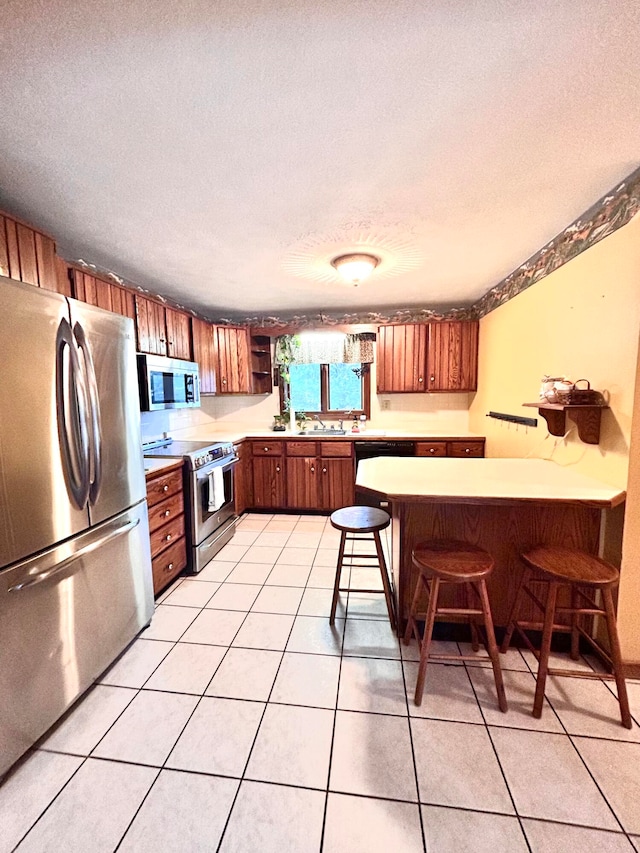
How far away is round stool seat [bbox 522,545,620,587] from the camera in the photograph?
4.67 feet

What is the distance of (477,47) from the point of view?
0.99 metres

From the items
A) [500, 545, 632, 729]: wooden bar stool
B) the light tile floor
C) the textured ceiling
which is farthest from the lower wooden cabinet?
[500, 545, 632, 729]: wooden bar stool

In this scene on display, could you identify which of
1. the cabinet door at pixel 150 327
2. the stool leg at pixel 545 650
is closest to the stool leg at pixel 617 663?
the stool leg at pixel 545 650

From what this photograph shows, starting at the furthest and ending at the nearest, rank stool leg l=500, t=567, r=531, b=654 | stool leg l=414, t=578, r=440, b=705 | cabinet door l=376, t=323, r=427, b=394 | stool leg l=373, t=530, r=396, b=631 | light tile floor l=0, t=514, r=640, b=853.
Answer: cabinet door l=376, t=323, r=427, b=394
stool leg l=373, t=530, r=396, b=631
stool leg l=500, t=567, r=531, b=654
stool leg l=414, t=578, r=440, b=705
light tile floor l=0, t=514, r=640, b=853

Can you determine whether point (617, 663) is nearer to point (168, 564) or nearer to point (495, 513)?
point (495, 513)

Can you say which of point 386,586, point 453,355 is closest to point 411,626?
point 386,586

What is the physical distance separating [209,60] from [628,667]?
9.74 ft

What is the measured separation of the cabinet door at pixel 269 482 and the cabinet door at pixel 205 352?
38.8 inches

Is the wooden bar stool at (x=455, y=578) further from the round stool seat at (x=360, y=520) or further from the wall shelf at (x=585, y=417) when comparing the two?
the wall shelf at (x=585, y=417)

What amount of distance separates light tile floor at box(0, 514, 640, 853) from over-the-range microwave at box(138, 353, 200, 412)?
174 centimetres

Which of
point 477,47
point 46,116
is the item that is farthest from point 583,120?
point 46,116

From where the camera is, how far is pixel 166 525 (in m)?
2.47

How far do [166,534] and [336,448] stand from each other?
76.8 inches

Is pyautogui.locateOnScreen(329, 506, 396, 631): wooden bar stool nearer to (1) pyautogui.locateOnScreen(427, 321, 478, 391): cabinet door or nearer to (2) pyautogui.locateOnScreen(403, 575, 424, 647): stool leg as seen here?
(2) pyautogui.locateOnScreen(403, 575, 424, 647): stool leg
